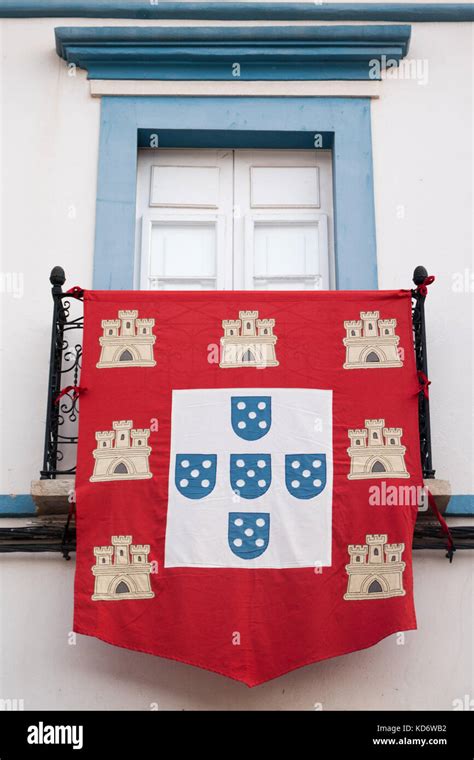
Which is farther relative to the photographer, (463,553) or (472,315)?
(472,315)

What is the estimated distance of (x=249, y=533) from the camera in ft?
18.6

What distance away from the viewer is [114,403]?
5.88 metres

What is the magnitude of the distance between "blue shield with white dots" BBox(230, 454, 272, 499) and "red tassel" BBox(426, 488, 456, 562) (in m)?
0.84

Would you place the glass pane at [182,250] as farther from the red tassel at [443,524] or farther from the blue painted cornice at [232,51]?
the red tassel at [443,524]

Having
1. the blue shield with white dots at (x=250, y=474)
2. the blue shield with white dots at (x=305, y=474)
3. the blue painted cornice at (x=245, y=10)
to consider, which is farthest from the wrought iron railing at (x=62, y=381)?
the blue painted cornice at (x=245, y=10)

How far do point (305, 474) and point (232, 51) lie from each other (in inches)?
113

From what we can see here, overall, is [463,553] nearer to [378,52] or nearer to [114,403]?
[114,403]

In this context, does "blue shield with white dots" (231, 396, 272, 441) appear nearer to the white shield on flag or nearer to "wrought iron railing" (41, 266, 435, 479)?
the white shield on flag

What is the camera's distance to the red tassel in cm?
582

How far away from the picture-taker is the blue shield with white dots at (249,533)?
5.65 metres

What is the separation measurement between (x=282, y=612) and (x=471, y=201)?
111 inches

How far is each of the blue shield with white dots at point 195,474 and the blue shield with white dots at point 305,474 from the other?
39 centimetres

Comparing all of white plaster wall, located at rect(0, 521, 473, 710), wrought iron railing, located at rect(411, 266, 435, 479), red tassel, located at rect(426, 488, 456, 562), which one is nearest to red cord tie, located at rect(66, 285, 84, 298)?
white plaster wall, located at rect(0, 521, 473, 710)
